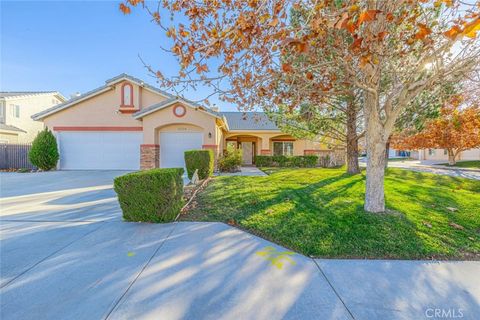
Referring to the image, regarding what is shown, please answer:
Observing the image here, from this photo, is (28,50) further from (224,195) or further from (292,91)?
(292,91)

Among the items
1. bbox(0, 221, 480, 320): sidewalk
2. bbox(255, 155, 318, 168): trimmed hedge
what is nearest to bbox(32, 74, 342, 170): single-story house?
bbox(255, 155, 318, 168): trimmed hedge

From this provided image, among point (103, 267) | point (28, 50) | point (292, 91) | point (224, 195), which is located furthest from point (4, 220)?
point (28, 50)

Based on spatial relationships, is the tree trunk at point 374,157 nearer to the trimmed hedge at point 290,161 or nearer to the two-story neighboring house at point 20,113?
the trimmed hedge at point 290,161

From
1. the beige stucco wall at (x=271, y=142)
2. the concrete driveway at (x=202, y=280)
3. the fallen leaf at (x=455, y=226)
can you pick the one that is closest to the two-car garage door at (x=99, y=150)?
the beige stucco wall at (x=271, y=142)

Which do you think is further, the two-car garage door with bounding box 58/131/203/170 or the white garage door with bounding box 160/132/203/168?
the two-car garage door with bounding box 58/131/203/170

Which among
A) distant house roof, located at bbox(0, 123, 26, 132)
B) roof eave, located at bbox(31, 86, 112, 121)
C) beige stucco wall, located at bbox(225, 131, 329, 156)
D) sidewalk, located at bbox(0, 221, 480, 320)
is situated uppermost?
roof eave, located at bbox(31, 86, 112, 121)

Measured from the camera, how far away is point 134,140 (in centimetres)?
1438

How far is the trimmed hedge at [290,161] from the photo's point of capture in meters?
18.5

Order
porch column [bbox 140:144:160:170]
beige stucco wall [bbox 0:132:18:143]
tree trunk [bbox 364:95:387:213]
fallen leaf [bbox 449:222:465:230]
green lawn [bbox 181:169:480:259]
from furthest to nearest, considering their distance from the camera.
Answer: beige stucco wall [bbox 0:132:18:143] < porch column [bbox 140:144:160:170] < tree trunk [bbox 364:95:387:213] < fallen leaf [bbox 449:222:465:230] < green lawn [bbox 181:169:480:259]

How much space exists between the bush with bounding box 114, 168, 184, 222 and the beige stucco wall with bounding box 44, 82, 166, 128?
10.9 m

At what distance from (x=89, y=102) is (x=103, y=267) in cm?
1531

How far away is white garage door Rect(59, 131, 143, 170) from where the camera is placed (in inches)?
560

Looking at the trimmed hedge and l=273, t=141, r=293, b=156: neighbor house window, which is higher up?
l=273, t=141, r=293, b=156: neighbor house window

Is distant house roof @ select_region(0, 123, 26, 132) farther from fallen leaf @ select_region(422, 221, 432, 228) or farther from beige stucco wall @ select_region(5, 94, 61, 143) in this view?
fallen leaf @ select_region(422, 221, 432, 228)
